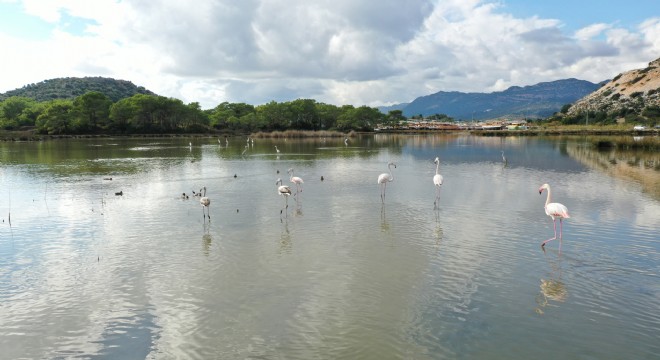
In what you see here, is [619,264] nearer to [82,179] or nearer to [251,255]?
[251,255]

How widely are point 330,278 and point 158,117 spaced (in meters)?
132

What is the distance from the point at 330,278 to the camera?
11.6 m

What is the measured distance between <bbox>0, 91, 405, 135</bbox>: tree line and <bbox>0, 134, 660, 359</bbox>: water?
109m

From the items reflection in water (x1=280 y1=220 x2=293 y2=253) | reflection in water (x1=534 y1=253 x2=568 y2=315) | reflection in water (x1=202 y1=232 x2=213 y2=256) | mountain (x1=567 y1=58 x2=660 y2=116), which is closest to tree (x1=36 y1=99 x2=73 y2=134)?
reflection in water (x1=202 y1=232 x2=213 y2=256)

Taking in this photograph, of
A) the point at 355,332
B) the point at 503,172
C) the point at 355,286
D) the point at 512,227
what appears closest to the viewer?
the point at 355,332

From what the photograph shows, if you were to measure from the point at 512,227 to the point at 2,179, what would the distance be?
3493 centimetres

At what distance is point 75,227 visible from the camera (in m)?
17.3

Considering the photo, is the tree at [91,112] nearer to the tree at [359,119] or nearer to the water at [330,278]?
the tree at [359,119]

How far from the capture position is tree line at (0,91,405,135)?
11831 centimetres

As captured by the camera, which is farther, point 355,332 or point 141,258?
point 141,258

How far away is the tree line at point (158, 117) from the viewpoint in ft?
388

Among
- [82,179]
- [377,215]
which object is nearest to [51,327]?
[377,215]

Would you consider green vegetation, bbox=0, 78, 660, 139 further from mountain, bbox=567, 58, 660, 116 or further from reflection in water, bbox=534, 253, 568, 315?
reflection in water, bbox=534, 253, 568, 315

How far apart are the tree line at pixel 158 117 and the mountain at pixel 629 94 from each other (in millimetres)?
73572
